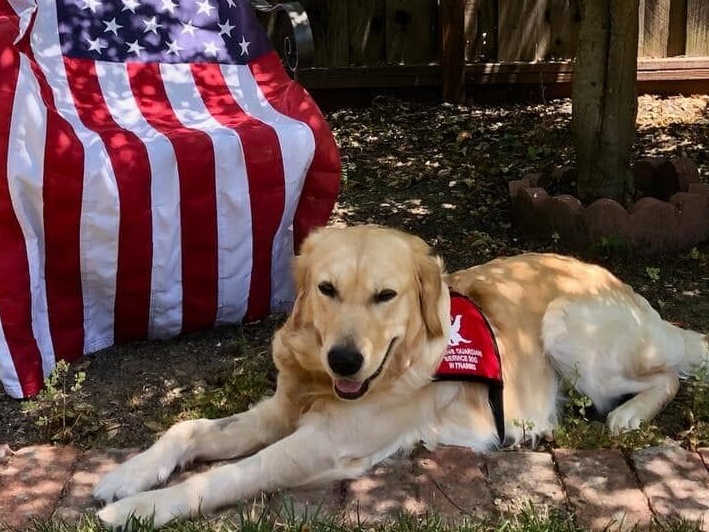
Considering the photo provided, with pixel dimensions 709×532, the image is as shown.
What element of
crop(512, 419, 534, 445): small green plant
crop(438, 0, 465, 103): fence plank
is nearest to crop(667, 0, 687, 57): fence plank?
crop(438, 0, 465, 103): fence plank

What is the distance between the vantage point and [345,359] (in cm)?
266

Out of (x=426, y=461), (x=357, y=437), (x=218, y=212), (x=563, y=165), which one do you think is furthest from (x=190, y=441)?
(x=563, y=165)

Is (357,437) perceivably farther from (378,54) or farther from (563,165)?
(378,54)

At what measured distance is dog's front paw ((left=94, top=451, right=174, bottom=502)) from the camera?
2801 mm

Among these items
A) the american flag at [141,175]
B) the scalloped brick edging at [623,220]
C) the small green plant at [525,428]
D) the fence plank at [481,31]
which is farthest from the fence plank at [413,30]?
the small green plant at [525,428]

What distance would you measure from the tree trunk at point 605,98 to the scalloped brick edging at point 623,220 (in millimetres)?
208

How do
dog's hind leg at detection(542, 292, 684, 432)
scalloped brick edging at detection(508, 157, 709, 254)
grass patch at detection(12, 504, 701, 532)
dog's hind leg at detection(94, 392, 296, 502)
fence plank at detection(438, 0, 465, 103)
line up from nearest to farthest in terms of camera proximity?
grass patch at detection(12, 504, 701, 532) < dog's hind leg at detection(94, 392, 296, 502) < dog's hind leg at detection(542, 292, 684, 432) < scalloped brick edging at detection(508, 157, 709, 254) < fence plank at detection(438, 0, 465, 103)

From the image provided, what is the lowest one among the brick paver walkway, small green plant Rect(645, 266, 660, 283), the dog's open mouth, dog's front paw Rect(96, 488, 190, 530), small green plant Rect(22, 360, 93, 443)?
the brick paver walkway

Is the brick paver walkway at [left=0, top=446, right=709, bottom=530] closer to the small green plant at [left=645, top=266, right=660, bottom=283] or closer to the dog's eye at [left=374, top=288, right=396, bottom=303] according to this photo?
the dog's eye at [left=374, top=288, right=396, bottom=303]

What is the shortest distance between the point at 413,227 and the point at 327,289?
2.29 m

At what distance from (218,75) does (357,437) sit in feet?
7.24

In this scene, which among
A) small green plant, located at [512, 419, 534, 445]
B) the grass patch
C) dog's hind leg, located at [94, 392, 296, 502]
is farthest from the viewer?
small green plant, located at [512, 419, 534, 445]

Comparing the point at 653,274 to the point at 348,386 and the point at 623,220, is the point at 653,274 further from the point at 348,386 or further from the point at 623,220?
the point at 348,386

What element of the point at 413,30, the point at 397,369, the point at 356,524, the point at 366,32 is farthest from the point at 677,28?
the point at 356,524
